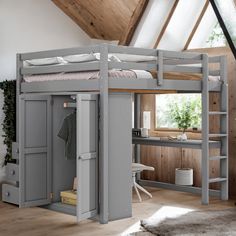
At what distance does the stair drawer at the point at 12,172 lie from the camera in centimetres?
607

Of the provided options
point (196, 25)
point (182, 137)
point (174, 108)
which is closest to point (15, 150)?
point (182, 137)

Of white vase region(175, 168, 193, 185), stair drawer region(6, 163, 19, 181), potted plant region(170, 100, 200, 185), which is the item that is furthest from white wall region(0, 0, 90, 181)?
white vase region(175, 168, 193, 185)

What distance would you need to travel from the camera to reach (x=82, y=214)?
504 cm

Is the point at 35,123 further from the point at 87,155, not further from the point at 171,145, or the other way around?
the point at 171,145

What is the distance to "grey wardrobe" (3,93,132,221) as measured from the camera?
5.09m

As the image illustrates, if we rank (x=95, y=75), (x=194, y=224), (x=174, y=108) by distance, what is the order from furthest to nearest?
(x=174, y=108), (x=95, y=75), (x=194, y=224)

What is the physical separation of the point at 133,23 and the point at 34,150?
235 centimetres

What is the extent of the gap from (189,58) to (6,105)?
243cm

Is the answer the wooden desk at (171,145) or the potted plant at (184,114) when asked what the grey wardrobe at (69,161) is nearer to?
the wooden desk at (171,145)

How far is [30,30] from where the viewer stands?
716 centimetres

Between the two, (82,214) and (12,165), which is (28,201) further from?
(82,214)

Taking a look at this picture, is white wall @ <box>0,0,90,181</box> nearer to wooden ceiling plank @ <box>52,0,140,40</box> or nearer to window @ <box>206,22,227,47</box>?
wooden ceiling plank @ <box>52,0,140,40</box>

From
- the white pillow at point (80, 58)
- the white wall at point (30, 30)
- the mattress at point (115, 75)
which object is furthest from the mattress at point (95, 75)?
the white wall at point (30, 30)

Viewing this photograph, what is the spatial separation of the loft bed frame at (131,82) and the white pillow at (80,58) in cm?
6
